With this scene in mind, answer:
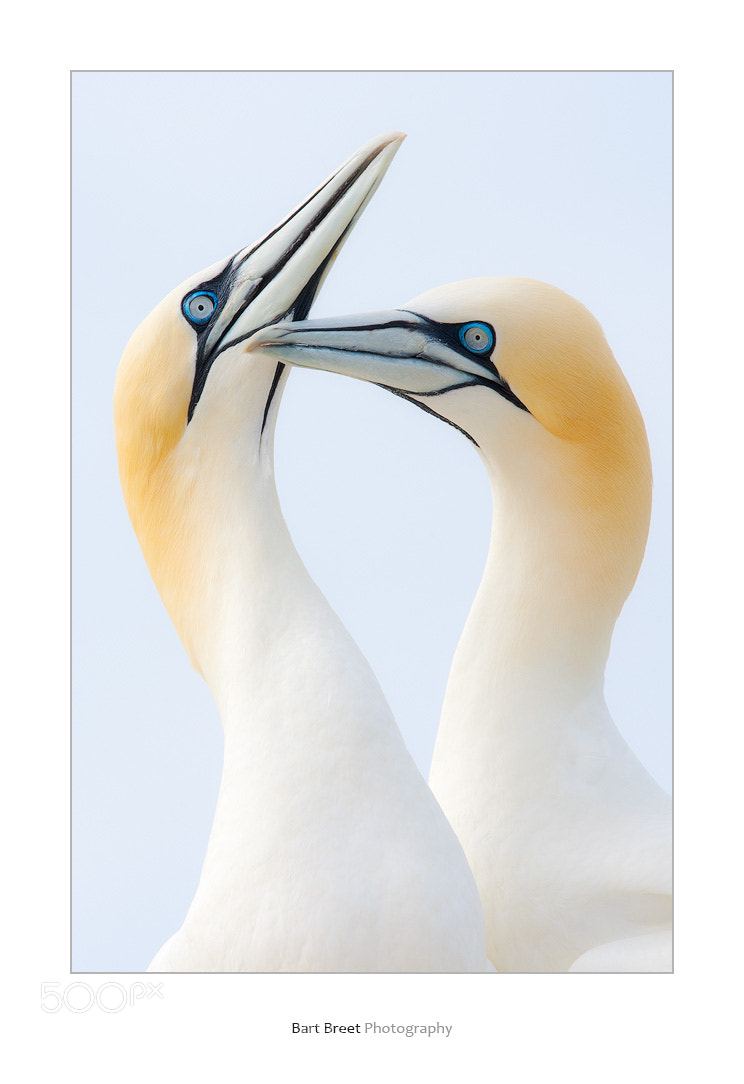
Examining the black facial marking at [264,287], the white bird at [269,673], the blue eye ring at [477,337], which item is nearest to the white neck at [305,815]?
the white bird at [269,673]

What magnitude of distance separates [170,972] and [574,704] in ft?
4.01

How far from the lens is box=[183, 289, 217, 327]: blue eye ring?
3.19m

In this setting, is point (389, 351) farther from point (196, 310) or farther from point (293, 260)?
point (196, 310)

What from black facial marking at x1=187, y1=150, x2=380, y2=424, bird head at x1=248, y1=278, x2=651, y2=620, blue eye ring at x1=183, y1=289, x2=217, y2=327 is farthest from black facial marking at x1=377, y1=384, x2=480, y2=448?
blue eye ring at x1=183, y1=289, x2=217, y2=327

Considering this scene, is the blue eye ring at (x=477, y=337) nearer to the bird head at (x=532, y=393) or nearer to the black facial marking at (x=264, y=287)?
the bird head at (x=532, y=393)

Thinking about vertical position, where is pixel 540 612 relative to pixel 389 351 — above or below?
below

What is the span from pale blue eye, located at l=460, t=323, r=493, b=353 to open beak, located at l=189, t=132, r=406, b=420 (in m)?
0.37

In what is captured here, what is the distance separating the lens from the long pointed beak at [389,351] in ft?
10.3

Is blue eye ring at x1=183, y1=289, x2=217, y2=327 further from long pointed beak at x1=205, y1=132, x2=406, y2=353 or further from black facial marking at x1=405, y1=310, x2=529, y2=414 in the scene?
black facial marking at x1=405, y1=310, x2=529, y2=414

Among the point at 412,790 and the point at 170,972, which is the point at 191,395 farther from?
the point at 170,972

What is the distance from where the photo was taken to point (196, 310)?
319 centimetres

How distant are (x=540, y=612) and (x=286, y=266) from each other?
1.03 metres

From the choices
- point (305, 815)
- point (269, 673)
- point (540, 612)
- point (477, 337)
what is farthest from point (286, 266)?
point (305, 815)
